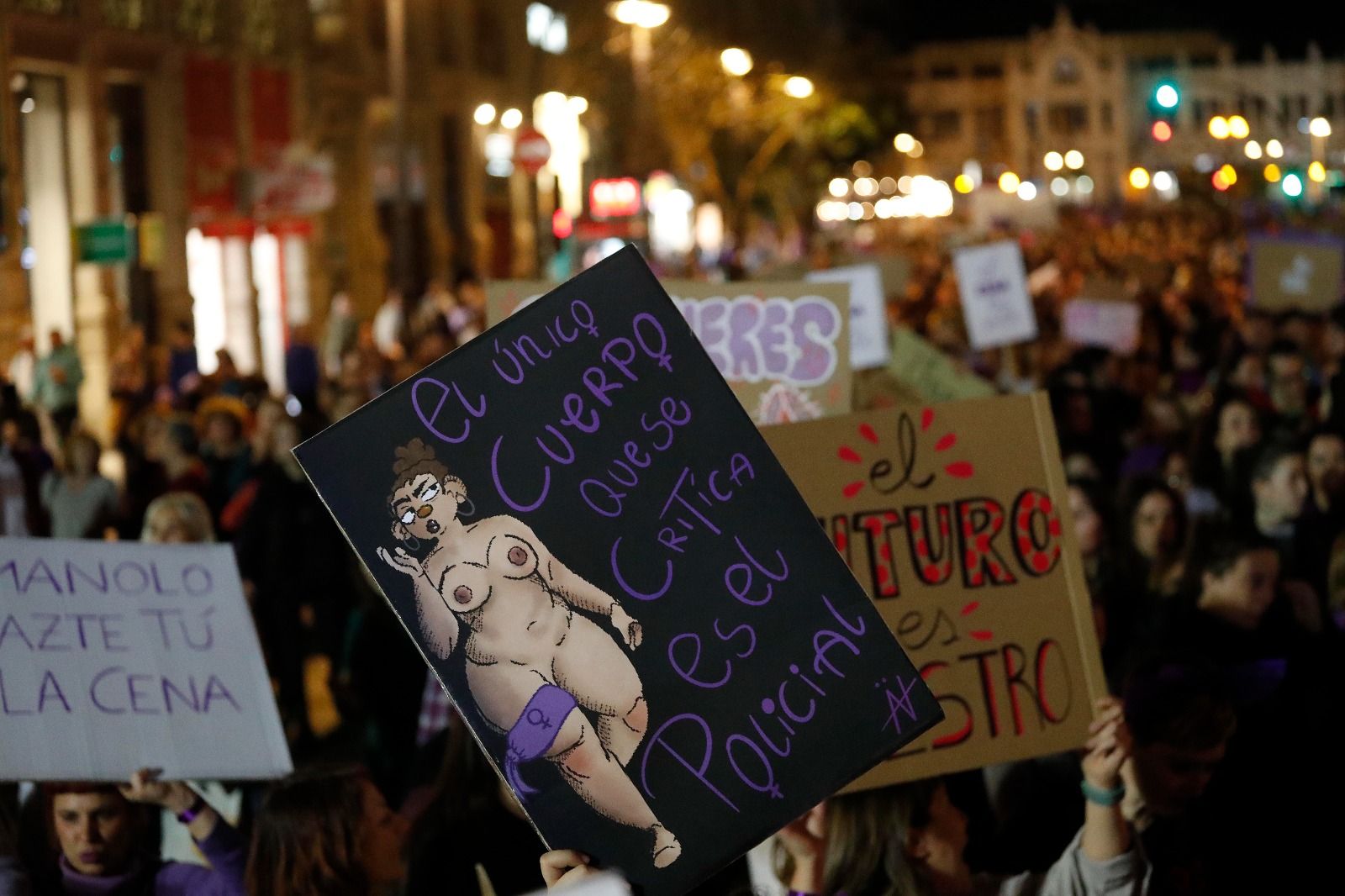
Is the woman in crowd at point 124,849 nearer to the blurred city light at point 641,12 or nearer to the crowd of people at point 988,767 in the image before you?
the crowd of people at point 988,767

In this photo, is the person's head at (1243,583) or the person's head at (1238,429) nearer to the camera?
the person's head at (1243,583)

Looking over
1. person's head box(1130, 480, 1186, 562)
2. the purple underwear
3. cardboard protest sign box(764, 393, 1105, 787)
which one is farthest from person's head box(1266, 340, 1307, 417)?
the purple underwear

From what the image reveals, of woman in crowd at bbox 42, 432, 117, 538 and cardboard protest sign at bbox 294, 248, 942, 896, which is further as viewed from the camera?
woman in crowd at bbox 42, 432, 117, 538

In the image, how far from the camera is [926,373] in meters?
11.0

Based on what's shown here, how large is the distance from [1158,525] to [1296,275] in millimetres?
10527

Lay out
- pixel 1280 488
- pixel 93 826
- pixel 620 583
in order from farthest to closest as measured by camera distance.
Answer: pixel 1280 488
pixel 93 826
pixel 620 583

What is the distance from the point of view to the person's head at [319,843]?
396cm

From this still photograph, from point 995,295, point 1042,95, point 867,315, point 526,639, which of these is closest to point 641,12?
point 995,295

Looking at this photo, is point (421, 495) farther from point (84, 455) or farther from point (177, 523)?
point (84, 455)

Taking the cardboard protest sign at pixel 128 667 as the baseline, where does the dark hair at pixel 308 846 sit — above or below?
below

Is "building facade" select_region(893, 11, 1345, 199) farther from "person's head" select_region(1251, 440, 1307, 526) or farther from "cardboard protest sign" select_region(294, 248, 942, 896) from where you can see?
"cardboard protest sign" select_region(294, 248, 942, 896)

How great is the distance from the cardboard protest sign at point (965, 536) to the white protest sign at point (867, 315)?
6.59m

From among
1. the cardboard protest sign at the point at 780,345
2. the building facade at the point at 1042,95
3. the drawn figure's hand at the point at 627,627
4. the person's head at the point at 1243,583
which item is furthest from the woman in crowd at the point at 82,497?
the building facade at the point at 1042,95

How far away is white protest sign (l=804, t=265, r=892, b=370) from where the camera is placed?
37.5 ft
